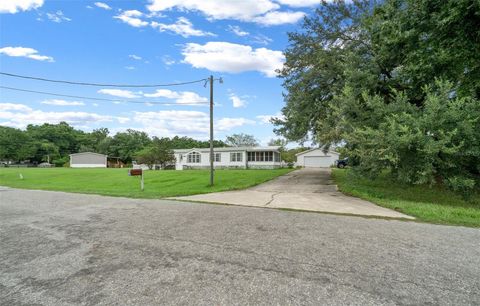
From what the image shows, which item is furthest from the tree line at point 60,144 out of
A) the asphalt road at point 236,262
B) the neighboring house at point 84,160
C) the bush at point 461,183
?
the asphalt road at point 236,262

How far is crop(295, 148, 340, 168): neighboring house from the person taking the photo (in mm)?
43125

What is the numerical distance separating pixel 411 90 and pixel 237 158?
23.5 m

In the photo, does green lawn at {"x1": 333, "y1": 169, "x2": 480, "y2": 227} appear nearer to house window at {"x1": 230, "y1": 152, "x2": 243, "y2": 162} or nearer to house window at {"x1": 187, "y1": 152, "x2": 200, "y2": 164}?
house window at {"x1": 230, "y1": 152, "x2": 243, "y2": 162}

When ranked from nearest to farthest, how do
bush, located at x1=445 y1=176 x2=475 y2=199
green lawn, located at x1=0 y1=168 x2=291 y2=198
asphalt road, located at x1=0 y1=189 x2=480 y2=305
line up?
asphalt road, located at x1=0 y1=189 x2=480 y2=305, bush, located at x1=445 y1=176 x2=475 y2=199, green lawn, located at x1=0 y1=168 x2=291 y2=198

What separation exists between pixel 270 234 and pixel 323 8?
1629 cm

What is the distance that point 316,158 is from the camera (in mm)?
44125

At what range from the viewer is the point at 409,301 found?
2529 millimetres

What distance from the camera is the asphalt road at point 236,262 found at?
2643 mm

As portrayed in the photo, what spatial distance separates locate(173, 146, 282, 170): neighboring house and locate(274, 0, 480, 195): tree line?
17.6 m

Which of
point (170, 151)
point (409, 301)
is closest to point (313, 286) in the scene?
point (409, 301)

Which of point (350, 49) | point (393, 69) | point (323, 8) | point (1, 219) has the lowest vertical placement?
point (1, 219)

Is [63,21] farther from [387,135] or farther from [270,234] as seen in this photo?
[387,135]

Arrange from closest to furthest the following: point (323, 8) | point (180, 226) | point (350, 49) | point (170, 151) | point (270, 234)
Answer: point (270, 234) < point (180, 226) < point (350, 49) < point (323, 8) < point (170, 151)

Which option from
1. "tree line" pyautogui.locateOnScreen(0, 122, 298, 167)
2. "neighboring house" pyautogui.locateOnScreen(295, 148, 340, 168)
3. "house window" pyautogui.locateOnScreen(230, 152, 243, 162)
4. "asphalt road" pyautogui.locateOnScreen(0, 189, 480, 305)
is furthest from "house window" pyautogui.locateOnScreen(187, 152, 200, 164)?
"asphalt road" pyautogui.locateOnScreen(0, 189, 480, 305)
